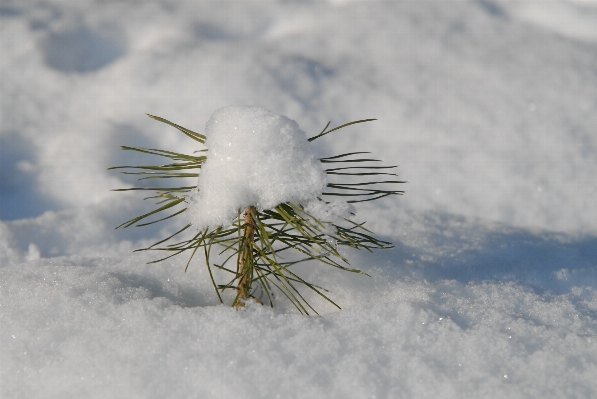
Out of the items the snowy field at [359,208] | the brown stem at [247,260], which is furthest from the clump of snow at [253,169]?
the snowy field at [359,208]

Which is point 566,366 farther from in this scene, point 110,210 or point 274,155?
point 110,210

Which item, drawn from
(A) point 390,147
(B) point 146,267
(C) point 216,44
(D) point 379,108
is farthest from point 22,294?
(C) point 216,44

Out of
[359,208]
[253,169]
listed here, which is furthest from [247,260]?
[359,208]

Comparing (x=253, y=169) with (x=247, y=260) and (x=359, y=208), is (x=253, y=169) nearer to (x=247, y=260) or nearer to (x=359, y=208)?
(x=247, y=260)

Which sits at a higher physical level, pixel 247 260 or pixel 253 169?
pixel 253 169

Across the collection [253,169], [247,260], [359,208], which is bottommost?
[359,208]

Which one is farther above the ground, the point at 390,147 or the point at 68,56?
the point at 68,56
